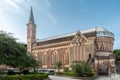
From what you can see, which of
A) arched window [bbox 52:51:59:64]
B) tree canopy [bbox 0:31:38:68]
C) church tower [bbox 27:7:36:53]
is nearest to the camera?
tree canopy [bbox 0:31:38:68]

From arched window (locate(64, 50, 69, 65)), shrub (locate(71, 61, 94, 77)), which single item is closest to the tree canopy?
shrub (locate(71, 61, 94, 77))

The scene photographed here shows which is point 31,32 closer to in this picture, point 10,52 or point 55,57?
point 55,57

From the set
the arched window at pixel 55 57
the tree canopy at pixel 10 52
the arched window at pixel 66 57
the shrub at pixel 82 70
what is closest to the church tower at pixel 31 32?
the arched window at pixel 55 57

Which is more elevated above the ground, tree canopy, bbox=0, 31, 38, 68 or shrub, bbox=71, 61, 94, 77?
tree canopy, bbox=0, 31, 38, 68

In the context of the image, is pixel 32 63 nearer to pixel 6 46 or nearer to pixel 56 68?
pixel 6 46

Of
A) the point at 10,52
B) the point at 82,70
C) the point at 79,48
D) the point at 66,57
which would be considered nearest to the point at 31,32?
the point at 66,57

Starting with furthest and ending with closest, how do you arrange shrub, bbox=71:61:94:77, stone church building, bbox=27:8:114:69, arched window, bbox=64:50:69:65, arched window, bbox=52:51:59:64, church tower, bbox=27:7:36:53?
church tower, bbox=27:7:36:53, arched window, bbox=52:51:59:64, arched window, bbox=64:50:69:65, stone church building, bbox=27:8:114:69, shrub, bbox=71:61:94:77

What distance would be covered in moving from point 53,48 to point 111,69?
108ft

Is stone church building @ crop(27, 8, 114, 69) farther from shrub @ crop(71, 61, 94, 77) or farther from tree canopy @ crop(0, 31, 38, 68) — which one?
tree canopy @ crop(0, 31, 38, 68)

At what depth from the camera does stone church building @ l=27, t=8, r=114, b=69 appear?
2614 inches

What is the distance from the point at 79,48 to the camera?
237 ft

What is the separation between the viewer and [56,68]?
78562 mm

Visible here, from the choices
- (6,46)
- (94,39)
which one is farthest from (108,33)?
(6,46)

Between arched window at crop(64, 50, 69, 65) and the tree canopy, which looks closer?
the tree canopy
